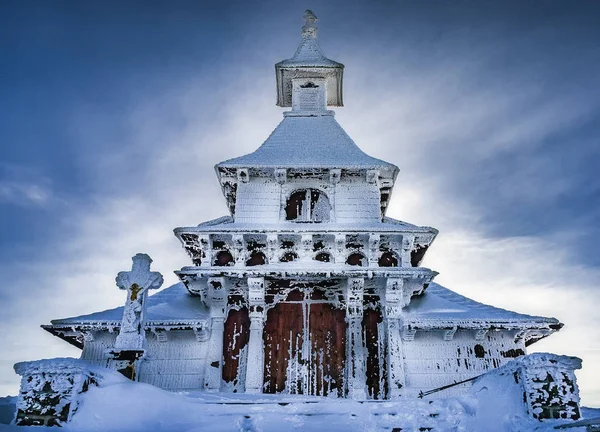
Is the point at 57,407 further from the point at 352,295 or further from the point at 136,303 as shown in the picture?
the point at 352,295

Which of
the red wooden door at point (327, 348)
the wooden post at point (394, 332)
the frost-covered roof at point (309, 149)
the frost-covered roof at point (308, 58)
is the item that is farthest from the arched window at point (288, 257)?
the frost-covered roof at point (308, 58)

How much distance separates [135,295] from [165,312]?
4466mm

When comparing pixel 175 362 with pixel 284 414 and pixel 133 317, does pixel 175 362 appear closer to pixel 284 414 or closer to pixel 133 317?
pixel 133 317

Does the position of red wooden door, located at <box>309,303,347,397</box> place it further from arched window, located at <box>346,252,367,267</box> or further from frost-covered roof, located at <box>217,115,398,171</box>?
frost-covered roof, located at <box>217,115,398,171</box>

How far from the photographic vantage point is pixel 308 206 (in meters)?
16.5

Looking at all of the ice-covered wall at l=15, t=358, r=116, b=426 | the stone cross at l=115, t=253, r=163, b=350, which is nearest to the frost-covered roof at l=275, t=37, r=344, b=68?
the stone cross at l=115, t=253, r=163, b=350

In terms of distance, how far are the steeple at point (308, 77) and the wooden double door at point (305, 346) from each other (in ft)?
33.0

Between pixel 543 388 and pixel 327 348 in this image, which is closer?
pixel 543 388

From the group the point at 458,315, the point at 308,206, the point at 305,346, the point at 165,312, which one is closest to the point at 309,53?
the point at 308,206

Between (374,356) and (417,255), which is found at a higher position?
(417,255)

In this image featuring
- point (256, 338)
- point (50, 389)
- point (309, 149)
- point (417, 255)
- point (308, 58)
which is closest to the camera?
point (50, 389)

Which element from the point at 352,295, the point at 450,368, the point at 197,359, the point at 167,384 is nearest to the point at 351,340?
the point at 352,295

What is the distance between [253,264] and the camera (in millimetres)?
14688

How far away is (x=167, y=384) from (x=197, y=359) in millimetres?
1048
